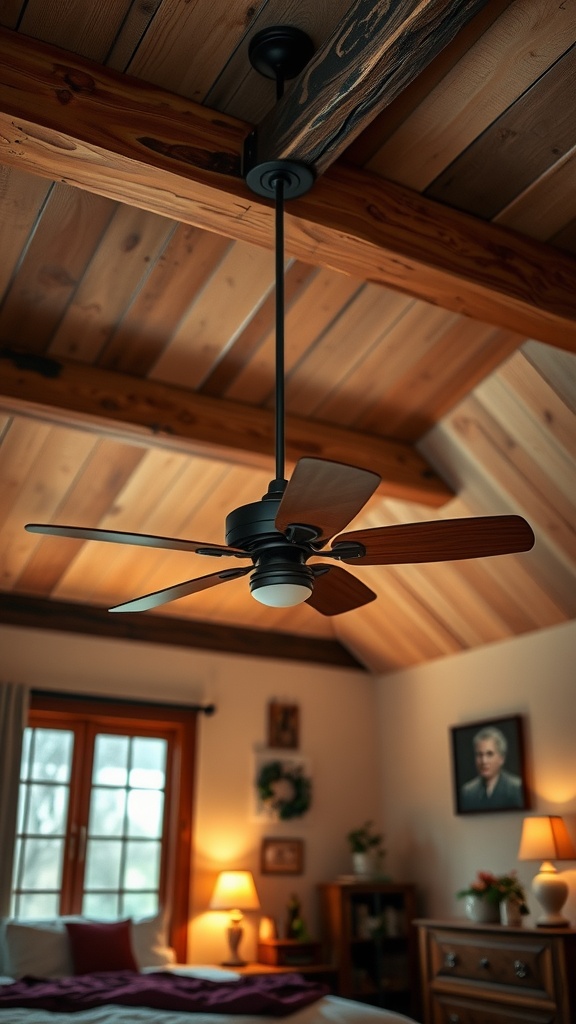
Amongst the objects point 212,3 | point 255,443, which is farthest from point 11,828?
point 212,3

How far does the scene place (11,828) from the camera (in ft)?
16.4

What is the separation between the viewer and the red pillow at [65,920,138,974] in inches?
180

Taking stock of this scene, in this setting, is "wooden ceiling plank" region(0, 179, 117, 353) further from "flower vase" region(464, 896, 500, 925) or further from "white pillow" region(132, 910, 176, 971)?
"flower vase" region(464, 896, 500, 925)

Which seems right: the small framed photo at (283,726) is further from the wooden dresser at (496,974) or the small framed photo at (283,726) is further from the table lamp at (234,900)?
the wooden dresser at (496,974)

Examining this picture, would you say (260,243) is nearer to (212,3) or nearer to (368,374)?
(212,3)

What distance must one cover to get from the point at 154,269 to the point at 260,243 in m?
0.86

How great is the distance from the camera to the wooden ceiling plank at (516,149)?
106 inches

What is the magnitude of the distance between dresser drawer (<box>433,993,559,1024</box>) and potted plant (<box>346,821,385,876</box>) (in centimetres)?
99

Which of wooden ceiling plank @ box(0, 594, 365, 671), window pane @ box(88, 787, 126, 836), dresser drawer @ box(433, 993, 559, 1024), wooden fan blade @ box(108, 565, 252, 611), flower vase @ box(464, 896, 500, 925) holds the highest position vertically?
wooden ceiling plank @ box(0, 594, 365, 671)

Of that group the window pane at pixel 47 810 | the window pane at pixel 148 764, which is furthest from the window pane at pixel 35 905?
the window pane at pixel 148 764

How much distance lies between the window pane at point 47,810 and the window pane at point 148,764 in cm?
45

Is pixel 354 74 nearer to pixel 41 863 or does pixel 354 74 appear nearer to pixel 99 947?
pixel 99 947

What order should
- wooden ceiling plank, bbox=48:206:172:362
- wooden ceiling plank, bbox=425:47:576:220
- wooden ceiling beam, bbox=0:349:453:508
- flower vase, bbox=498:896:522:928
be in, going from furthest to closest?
flower vase, bbox=498:896:522:928 → wooden ceiling beam, bbox=0:349:453:508 → wooden ceiling plank, bbox=48:206:172:362 → wooden ceiling plank, bbox=425:47:576:220

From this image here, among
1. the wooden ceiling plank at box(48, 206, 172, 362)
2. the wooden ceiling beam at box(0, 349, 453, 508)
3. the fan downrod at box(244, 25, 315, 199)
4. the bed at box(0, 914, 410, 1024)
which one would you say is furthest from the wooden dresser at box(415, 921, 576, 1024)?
the fan downrod at box(244, 25, 315, 199)
